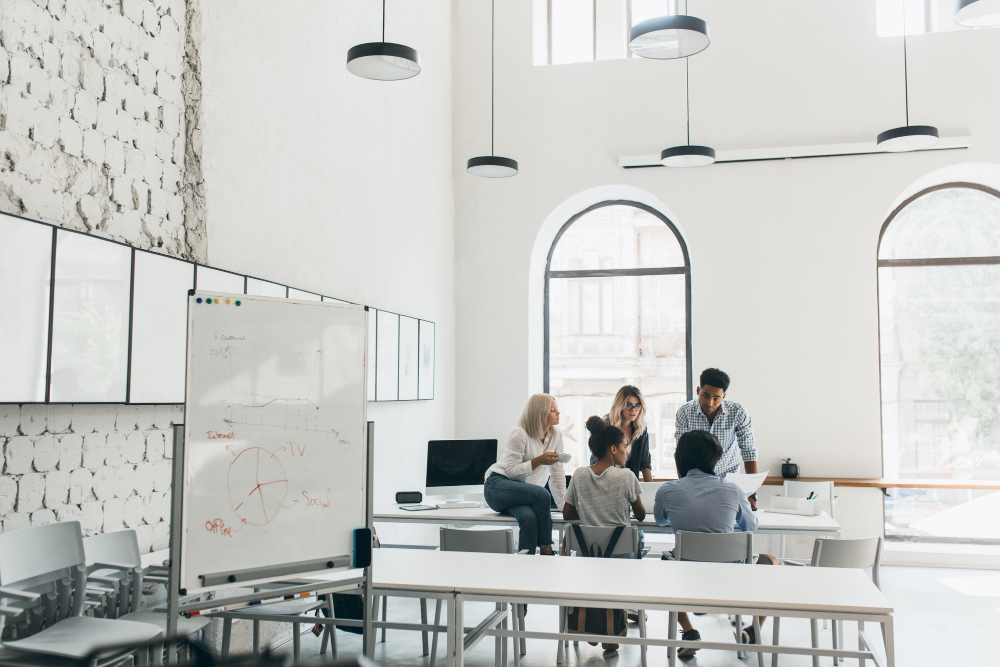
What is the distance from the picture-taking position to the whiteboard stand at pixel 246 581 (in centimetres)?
237

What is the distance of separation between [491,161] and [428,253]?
4.00ft

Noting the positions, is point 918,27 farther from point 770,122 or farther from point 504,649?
point 504,649

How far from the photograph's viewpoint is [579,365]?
7.73 meters

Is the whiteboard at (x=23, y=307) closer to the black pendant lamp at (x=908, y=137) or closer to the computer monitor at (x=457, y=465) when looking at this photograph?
the computer monitor at (x=457, y=465)

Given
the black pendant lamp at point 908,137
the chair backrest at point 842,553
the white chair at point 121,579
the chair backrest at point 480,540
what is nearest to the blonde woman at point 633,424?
the chair backrest at point 480,540

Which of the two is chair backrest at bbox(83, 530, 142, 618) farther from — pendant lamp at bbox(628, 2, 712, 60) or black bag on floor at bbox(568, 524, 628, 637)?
pendant lamp at bbox(628, 2, 712, 60)

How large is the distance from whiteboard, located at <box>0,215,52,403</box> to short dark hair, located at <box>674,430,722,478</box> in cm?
289

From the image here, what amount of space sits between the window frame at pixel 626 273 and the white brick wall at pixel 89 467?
4.75 metres

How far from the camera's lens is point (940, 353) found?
6.94m

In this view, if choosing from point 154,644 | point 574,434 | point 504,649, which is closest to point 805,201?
point 574,434

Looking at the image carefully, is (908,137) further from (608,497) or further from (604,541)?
(604,541)

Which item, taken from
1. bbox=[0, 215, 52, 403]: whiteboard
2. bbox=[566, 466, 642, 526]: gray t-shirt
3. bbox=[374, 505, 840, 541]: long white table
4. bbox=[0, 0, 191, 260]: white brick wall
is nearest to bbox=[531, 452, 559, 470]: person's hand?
bbox=[374, 505, 840, 541]: long white table

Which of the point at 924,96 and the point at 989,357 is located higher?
the point at 924,96

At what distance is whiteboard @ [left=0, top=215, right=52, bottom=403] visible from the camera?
250 cm
